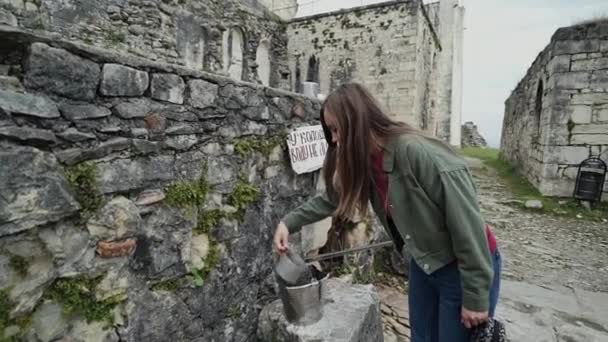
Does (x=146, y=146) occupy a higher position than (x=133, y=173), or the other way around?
(x=146, y=146)

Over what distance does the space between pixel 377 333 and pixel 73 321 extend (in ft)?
5.95

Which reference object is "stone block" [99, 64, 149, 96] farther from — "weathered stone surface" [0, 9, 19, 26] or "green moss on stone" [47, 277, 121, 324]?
"weathered stone surface" [0, 9, 19, 26]

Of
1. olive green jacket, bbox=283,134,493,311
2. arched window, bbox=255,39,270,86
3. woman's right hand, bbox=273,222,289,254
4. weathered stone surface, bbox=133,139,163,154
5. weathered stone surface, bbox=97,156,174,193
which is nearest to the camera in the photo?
olive green jacket, bbox=283,134,493,311

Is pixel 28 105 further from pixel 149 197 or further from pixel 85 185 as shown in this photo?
pixel 149 197

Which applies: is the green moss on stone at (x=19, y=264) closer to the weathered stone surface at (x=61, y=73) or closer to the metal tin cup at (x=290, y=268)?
the weathered stone surface at (x=61, y=73)

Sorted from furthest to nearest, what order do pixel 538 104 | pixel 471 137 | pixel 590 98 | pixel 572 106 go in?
pixel 471 137
pixel 538 104
pixel 572 106
pixel 590 98

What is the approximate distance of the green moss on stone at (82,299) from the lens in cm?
136

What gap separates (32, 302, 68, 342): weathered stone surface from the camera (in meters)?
1.30

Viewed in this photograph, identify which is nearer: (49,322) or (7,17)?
(49,322)

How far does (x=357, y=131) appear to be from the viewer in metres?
1.45

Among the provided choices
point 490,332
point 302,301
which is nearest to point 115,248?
point 302,301

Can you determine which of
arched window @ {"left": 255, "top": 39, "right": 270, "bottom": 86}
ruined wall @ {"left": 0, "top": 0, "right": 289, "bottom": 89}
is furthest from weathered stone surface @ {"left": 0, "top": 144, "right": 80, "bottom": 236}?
arched window @ {"left": 255, "top": 39, "right": 270, "bottom": 86}

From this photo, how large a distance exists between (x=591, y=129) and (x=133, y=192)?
7621 millimetres

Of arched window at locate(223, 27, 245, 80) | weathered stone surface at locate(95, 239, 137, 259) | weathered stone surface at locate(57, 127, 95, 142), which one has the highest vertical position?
arched window at locate(223, 27, 245, 80)
